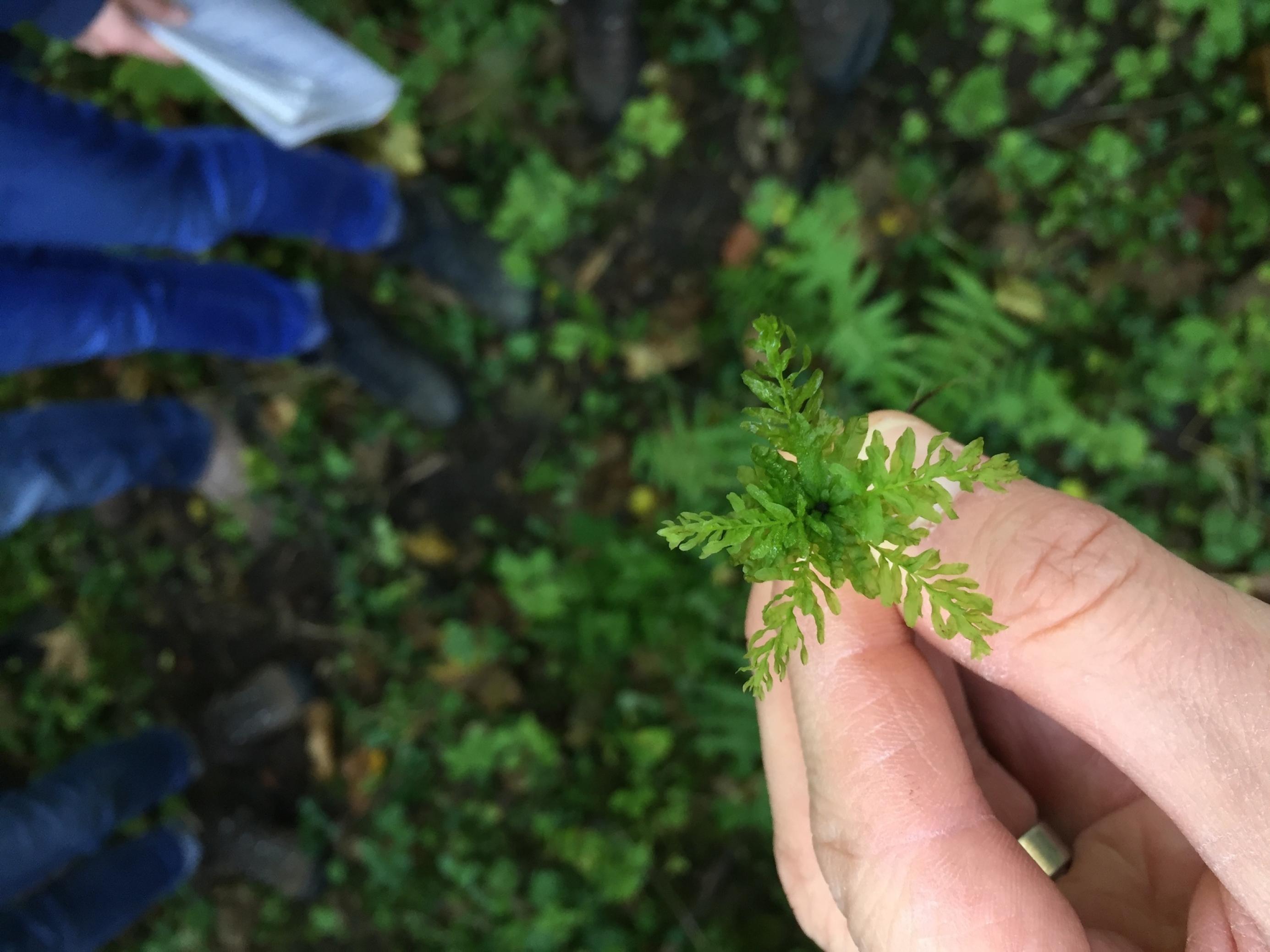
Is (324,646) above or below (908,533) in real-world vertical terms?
below

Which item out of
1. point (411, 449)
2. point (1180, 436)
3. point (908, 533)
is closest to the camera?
point (908, 533)

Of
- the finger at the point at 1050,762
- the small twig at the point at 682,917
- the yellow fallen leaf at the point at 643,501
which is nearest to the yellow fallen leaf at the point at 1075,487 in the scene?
the finger at the point at 1050,762

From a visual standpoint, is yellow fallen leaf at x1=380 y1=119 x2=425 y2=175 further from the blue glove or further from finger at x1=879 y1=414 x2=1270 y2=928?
finger at x1=879 y1=414 x2=1270 y2=928

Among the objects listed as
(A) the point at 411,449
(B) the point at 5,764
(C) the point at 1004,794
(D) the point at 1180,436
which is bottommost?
(B) the point at 5,764

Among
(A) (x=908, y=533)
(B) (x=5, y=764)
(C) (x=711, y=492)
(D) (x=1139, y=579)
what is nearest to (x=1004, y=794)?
(D) (x=1139, y=579)

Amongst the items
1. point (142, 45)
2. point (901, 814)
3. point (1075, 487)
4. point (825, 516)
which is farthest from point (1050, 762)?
point (142, 45)

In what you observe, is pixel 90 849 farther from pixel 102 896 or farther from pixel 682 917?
pixel 682 917

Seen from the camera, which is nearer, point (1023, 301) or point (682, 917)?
point (1023, 301)

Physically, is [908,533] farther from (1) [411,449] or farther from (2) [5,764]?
(2) [5,764]
